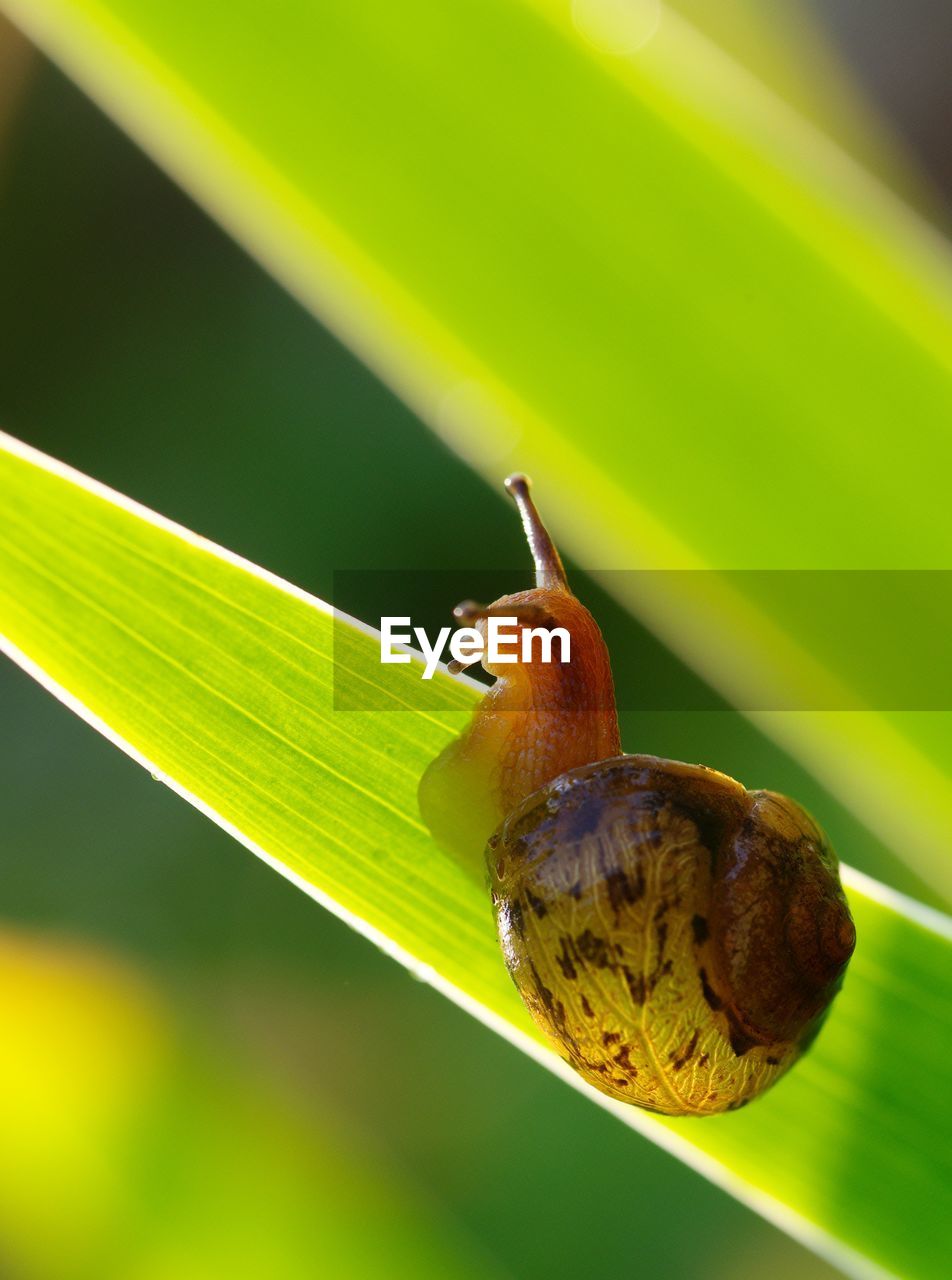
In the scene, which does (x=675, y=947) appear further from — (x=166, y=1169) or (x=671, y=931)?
(x=166, y=1169)

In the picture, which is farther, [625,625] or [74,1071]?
[625,625]

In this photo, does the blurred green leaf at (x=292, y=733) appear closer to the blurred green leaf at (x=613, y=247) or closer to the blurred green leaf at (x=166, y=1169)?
the blurred green leaf at (x=613, y=247)

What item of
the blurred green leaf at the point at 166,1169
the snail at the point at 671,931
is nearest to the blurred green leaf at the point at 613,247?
the snail at the point at 671,931

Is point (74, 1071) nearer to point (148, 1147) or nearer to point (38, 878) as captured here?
point (148, 1147)

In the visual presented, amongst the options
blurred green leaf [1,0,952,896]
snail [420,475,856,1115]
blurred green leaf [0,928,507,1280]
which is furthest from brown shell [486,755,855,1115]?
blurred green leaf [0,928,507,1280]

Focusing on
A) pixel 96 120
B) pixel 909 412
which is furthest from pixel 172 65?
pixel 96 120

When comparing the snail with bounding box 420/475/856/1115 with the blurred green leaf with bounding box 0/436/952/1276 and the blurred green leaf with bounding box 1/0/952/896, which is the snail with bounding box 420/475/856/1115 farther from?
the blurred green leaf with bounding box 1/0/952/896

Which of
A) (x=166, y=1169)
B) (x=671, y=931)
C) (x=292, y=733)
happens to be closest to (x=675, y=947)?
(x=671, y=931)
